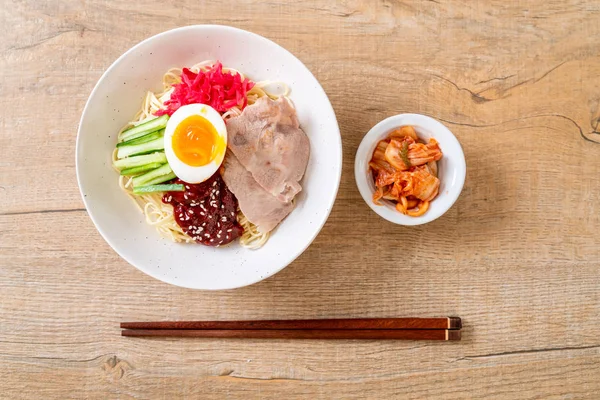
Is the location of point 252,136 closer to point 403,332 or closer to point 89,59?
point 89,59

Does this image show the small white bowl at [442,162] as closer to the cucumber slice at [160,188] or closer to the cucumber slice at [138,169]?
the cucumber slice at [160,188]

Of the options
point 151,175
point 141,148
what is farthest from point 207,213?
point 141,148

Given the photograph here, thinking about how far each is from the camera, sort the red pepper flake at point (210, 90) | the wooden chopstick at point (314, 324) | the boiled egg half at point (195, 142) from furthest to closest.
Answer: the wooden chopstick at point (314, 324), the red pepper flake at point (210, 90), the boiled egg half at point (195, 142)

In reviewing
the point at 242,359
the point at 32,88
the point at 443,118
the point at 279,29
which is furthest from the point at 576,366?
the point at 32,88

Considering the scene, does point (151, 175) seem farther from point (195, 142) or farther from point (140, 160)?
point (195, 142)

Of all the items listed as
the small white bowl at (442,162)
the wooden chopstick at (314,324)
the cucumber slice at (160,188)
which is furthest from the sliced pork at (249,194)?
the wooden chopstick at (314,324)

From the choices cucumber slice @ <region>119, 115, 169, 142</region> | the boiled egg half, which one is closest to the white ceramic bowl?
cucumber slice @ <region>119, 115, 169, 142</region>
